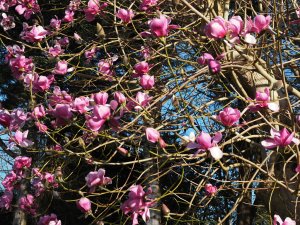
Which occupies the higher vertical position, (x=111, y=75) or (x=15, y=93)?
(x=111, y=75)

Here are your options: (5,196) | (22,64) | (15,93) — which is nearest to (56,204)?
(15,93)

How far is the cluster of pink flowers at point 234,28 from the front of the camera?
78.9 inches

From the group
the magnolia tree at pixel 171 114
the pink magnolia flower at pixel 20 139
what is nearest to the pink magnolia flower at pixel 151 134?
the magnolia tree at pixel 171 114

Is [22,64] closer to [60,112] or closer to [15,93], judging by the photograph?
[60,112]

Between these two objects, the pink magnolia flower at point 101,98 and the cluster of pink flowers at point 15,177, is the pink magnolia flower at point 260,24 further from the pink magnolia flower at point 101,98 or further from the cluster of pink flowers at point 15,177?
the cluster of pink flowers at point 15,177

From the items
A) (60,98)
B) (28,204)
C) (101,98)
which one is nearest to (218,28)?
(101,98)

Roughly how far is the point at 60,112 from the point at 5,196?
115 cm

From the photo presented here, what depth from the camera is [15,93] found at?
23.8 feet

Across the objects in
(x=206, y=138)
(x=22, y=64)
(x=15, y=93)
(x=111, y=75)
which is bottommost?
(x=15, y=93)

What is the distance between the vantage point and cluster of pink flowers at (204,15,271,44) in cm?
200

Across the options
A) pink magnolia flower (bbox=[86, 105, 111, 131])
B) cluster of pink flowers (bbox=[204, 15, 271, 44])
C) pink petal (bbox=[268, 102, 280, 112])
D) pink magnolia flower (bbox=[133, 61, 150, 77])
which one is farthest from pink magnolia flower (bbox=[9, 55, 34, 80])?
pink petal (bbox=[268, 102, 280, 112])

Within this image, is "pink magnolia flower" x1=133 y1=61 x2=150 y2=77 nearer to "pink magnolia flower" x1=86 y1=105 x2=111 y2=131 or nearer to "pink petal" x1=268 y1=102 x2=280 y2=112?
"pink magnolia flower" x1=86 y1=105 x2=111 y2=131

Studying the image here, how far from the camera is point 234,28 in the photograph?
204 cm

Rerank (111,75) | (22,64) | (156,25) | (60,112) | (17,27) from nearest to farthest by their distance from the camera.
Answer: (156,25)
(60,112)
(22,64)
(111,75)
(17,27)
